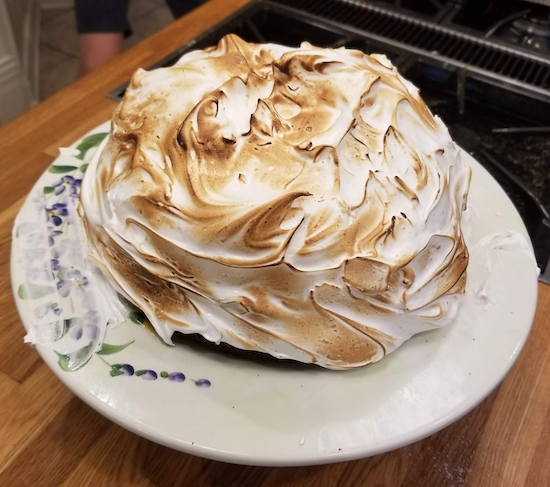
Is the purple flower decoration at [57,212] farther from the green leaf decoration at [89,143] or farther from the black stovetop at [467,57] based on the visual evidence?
the black stovetop at [467,57]

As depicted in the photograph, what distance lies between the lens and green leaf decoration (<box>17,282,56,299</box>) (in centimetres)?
72

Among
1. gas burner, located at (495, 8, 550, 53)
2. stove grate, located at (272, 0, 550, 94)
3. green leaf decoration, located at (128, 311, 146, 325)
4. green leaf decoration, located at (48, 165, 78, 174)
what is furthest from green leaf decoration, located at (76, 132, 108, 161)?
gas burner, located at (495, 8, 550, 53)

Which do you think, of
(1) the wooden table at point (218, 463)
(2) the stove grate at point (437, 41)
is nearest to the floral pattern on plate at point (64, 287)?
(1) the wooden table at point (218, 463)

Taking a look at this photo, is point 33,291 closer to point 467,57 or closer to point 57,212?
point 57,212

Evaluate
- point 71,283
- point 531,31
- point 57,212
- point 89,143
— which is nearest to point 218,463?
point 71,283

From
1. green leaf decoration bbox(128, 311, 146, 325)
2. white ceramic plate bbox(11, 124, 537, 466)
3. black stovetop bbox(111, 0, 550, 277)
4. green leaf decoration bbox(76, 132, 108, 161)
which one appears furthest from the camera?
black stovetop bbox(111, 0, 550, 277)

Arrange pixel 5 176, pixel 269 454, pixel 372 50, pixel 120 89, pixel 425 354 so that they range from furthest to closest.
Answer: pixel 372 50 < pixel 120 89 < pixel 5 176 < pixel 425 354 < pixel 269 454

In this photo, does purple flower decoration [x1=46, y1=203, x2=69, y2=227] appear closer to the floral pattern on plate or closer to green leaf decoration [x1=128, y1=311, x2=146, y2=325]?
the floral pattern on plate

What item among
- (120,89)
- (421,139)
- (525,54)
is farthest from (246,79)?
(525,54)

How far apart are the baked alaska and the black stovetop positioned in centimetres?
44

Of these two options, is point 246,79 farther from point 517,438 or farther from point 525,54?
point 525,54

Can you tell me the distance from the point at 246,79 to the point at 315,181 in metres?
0.20

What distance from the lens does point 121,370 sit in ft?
2.17

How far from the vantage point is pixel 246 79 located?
77 cm
